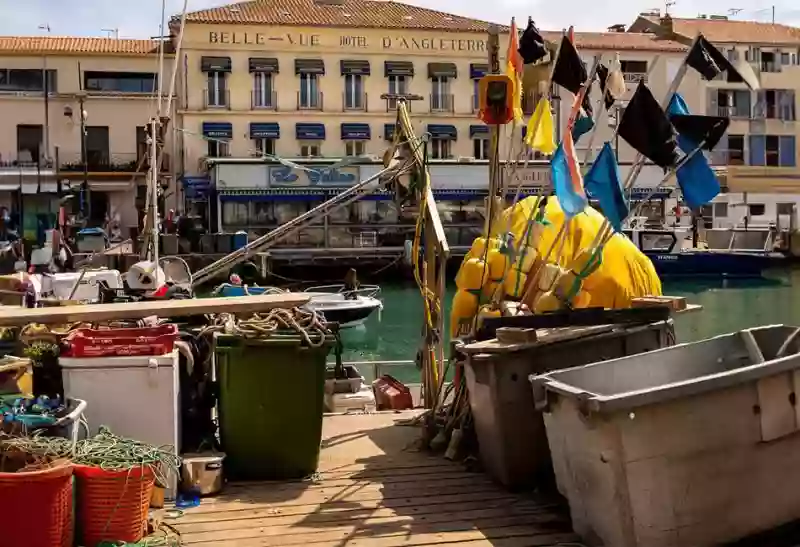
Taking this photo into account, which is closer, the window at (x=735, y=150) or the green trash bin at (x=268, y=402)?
the green trash bin at (x=268, y=402)

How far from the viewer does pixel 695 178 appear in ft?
21.9

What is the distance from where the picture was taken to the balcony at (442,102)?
46.3 m

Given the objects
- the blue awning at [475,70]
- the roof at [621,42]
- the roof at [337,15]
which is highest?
the roof at [337,15]

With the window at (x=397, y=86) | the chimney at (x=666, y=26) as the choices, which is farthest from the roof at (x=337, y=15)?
the chimney at (x=666, y=26)

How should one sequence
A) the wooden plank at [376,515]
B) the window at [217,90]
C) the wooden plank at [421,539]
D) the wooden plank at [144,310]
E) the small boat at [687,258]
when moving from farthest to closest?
1. the window at [217,90]
2. the small boat at [687,258]
3. the wooden plank at [144,310]
4. the wooden plank at [376,515]
5. the wooden plank at [421,539]

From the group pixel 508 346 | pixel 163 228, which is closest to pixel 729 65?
pixel 508 346

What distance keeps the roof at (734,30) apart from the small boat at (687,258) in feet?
50.4

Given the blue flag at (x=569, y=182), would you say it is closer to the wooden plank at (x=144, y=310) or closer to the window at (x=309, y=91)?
the wooden plank at (x=144, y=310)

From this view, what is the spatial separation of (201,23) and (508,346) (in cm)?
4120

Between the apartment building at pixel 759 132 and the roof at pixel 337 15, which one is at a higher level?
the roof at pixel 337 15

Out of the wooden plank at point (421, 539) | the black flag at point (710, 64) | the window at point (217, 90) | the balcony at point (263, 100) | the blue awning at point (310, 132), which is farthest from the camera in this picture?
the blue awning at point (310, 132)

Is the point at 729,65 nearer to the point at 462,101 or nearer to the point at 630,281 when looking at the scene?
the point at 630,281

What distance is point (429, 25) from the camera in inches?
1829

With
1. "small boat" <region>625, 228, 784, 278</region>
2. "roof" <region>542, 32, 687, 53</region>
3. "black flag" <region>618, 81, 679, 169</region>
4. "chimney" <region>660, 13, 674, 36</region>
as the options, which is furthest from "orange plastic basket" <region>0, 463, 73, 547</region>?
"chimney" <region>660, 13, 674, 36</region>
